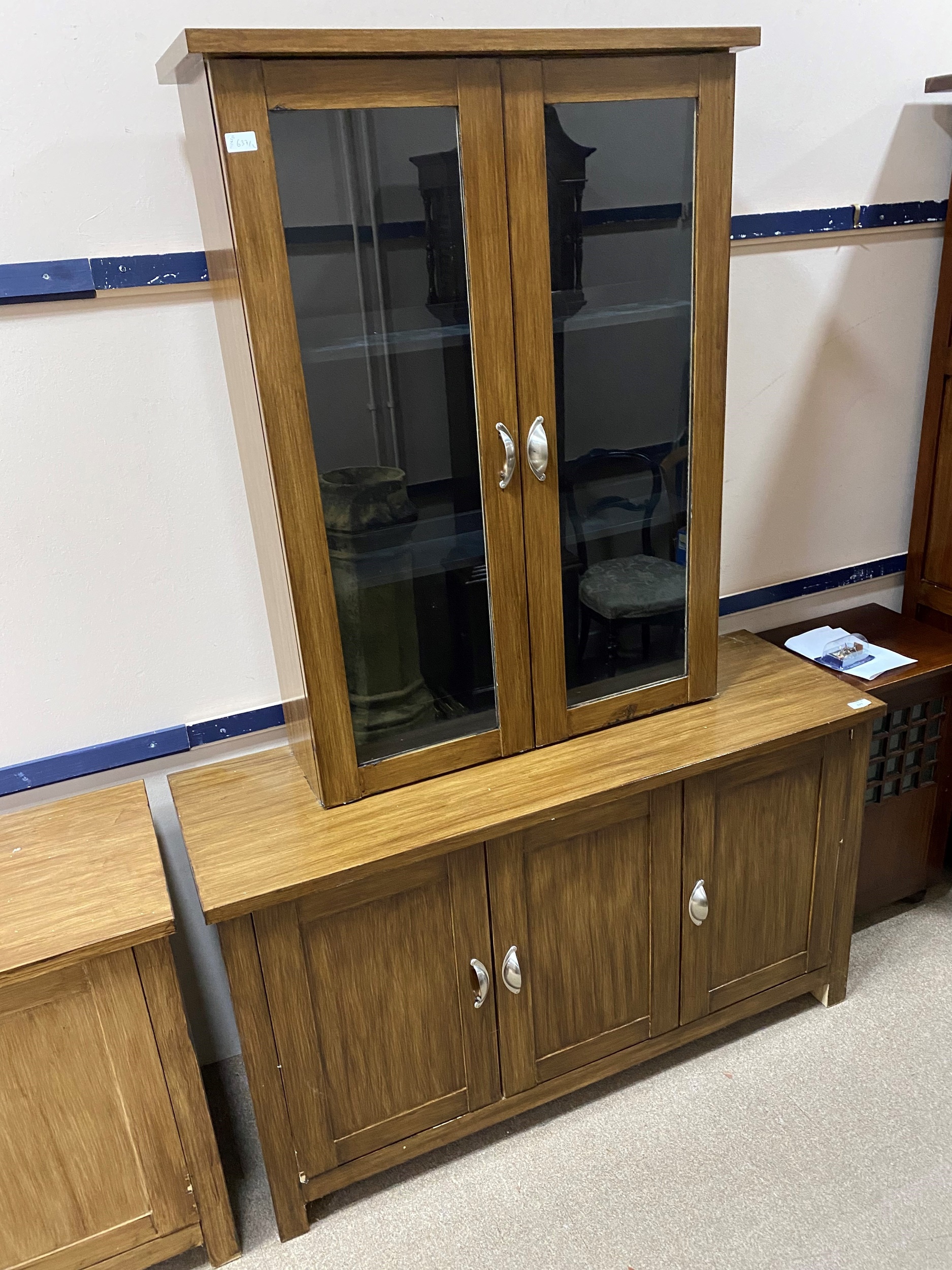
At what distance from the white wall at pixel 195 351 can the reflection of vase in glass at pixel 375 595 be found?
320 millimetres

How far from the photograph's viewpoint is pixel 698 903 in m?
1.82

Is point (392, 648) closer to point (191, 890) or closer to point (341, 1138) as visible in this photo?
point (191, 890)

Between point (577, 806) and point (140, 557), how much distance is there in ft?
2.83

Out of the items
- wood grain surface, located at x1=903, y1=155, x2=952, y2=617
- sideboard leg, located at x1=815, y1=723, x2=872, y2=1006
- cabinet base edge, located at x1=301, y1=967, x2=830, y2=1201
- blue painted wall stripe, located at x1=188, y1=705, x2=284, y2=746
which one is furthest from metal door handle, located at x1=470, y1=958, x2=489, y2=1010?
wood grain surface, located at x1=903, y1=155, x2=952, y2=617

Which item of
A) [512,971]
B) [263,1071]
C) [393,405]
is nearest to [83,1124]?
[263,1071]

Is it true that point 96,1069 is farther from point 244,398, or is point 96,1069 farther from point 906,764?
point 906,764

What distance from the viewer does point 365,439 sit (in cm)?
147

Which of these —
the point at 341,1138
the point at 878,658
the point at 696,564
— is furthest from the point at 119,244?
the point at 878,658

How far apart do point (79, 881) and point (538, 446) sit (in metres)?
0.98

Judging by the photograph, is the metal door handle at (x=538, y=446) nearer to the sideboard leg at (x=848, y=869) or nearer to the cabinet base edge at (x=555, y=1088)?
the sideboard leg at (x=848, y=869)

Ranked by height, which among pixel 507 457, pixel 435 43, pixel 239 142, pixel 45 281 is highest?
pixel 435 43

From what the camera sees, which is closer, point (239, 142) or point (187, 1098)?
point (239, 142)

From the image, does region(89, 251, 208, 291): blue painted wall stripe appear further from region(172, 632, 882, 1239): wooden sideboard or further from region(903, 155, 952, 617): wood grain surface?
region(903, 155, 952, 617): wood grain surface

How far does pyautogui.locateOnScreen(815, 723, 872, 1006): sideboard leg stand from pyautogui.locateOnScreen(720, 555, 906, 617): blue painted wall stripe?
1.37 feet
